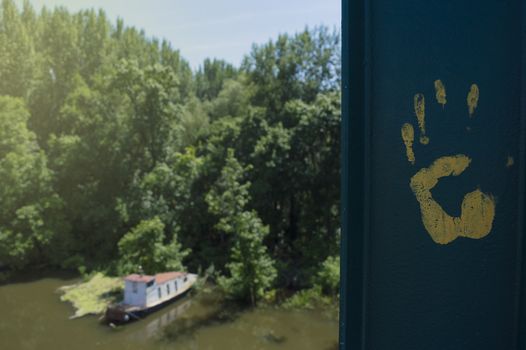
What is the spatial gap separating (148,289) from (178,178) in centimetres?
418

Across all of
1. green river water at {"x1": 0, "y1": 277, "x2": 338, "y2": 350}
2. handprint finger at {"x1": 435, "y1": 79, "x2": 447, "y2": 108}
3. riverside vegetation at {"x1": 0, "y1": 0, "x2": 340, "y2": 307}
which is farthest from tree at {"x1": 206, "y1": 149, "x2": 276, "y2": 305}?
handprint finger at {"x1": 435, "y1": 79, "x2": 447, "y2": 108}

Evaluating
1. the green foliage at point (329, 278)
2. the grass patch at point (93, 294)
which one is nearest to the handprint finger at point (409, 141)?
the green foliage at point (329, 278)

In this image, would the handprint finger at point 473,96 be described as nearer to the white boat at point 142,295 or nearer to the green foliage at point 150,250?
the white boat at point 142,295

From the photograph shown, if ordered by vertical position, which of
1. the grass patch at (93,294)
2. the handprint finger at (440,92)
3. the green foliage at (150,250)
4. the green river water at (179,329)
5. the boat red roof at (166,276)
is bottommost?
the green river water at (179,329)

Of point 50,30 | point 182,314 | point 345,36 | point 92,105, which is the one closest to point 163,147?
point 92,105

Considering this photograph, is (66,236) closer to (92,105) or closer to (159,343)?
(92,105)

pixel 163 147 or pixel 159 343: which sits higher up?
pixel 163 147

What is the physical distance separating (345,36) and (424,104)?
240 millimetres

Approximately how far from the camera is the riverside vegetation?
12.0 metres

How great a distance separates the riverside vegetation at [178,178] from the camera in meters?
12.0

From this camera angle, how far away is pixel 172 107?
14.9m

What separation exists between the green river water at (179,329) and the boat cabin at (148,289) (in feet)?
1.11

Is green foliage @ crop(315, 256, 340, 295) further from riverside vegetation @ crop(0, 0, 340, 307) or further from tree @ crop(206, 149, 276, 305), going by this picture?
tree @ crop(206, 149, 276, 305)

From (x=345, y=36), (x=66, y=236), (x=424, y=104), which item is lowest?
(x=66, y=236)
